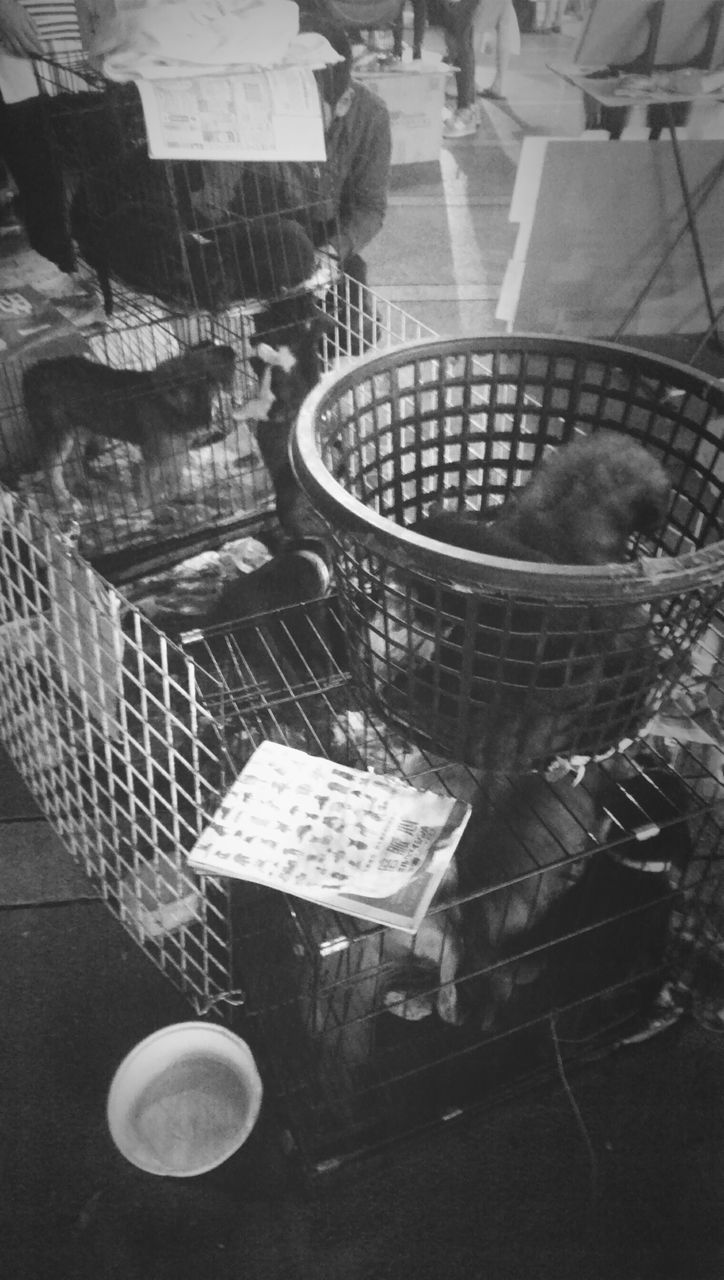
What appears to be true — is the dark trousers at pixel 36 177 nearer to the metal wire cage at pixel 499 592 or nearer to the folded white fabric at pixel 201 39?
the folded white fabric at pixel 201 39

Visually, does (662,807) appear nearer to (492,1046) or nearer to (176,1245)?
(492,1046)

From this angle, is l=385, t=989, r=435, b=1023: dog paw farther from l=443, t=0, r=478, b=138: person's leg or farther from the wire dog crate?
l=443, t=0, r=478, b=138: person's leg

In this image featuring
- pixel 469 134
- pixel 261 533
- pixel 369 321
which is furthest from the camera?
pixel 261 533

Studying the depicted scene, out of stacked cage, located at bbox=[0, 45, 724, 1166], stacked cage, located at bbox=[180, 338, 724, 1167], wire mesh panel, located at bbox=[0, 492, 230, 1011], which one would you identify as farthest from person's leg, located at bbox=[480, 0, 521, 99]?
wire mesh panel, located at bbox=[0, 492, 230, 1011]

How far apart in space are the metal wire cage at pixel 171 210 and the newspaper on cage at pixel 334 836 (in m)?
1.03

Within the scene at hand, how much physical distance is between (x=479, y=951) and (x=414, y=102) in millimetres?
1306

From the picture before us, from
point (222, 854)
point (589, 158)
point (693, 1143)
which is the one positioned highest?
point (589, 158)

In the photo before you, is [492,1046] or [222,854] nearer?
[222,854]

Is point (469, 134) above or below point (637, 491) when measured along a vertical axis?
above

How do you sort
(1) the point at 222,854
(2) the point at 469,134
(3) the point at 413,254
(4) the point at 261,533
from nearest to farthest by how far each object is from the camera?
(1) the point at 222,854
(2) the point at 469,134
(3) the point at 413,254
(4) the point at 261,533

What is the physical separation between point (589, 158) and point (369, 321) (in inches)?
19.4

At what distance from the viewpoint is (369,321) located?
5.76 feet

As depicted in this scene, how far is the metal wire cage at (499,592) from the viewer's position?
73cm

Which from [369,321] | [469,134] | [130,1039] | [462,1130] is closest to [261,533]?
[369,321]
